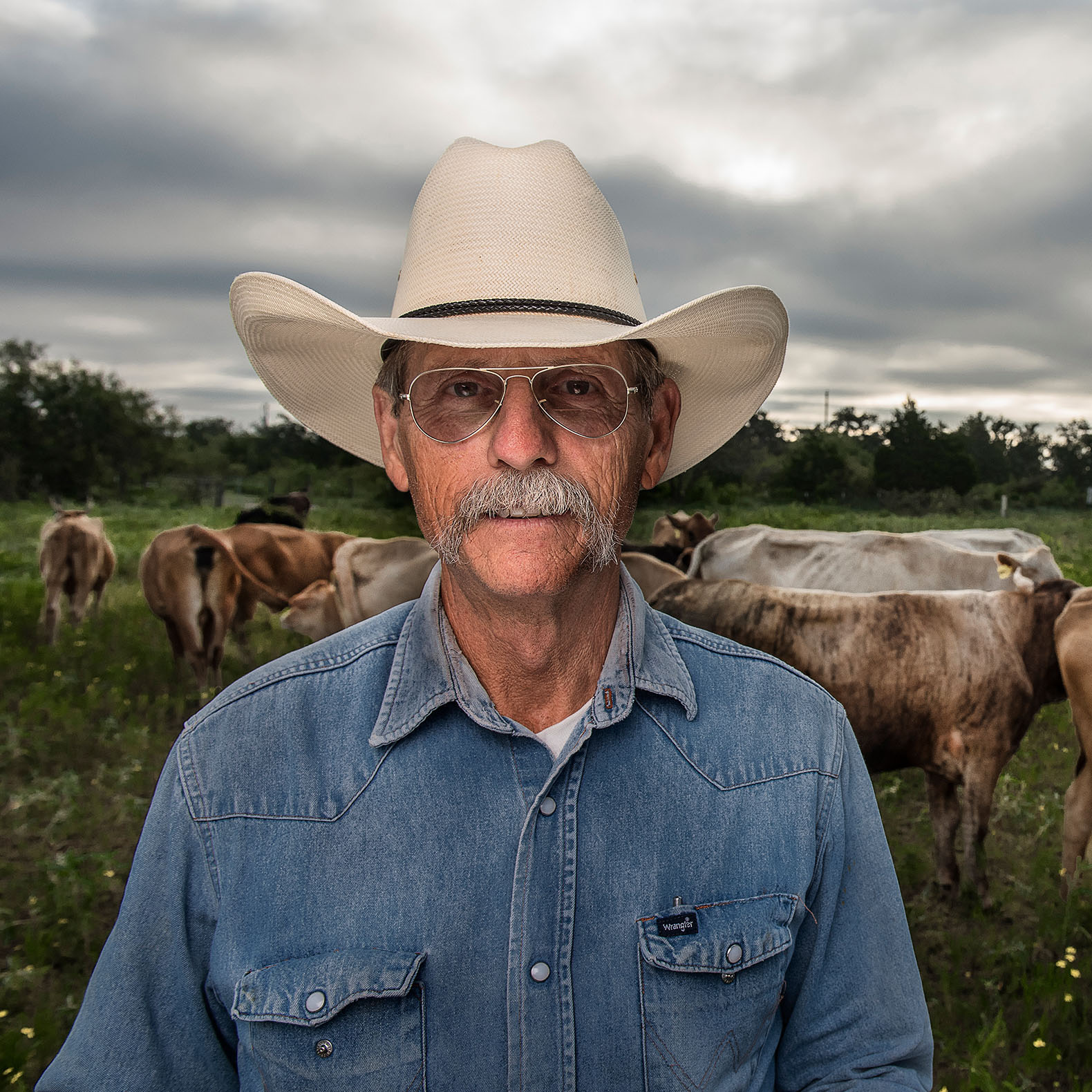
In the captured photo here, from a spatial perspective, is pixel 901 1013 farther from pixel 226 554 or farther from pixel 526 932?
pixel 226 554

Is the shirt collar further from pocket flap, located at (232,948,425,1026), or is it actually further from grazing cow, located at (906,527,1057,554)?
grazing cow, located at (906,527,1057,554)

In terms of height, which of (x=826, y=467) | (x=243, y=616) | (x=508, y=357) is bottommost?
(x=243, y=616)

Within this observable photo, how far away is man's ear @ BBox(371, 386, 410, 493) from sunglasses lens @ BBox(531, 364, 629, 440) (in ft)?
1.17

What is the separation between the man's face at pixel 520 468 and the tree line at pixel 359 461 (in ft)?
26.4

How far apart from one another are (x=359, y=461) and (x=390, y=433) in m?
13.8

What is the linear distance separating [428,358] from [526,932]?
94cm

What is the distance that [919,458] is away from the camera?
45.4 ft

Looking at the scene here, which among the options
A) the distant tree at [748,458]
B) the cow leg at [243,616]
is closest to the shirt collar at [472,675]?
the cow leg at [243,616]

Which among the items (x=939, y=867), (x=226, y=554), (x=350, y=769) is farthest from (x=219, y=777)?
(x=226, y=554)

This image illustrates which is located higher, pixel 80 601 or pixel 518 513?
pixel 518 513

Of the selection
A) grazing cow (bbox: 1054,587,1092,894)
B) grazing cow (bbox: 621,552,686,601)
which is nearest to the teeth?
grazing cow (bbox: 1054,587,1092,894)

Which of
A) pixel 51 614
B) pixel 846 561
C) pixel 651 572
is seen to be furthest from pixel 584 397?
pixel 51 614

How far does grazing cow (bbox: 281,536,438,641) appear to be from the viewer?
859 cm

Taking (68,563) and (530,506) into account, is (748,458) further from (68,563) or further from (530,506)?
(530,506)
